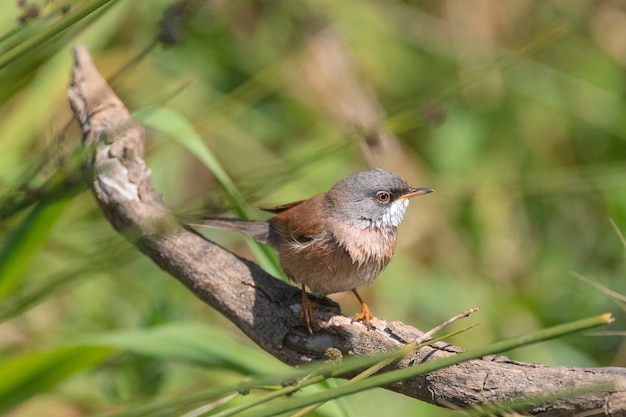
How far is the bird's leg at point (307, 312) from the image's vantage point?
3.21m

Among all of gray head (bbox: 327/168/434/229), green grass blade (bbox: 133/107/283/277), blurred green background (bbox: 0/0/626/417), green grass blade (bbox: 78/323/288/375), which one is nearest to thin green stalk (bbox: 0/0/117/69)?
green grass blade (bbox: 78/323/288/375)

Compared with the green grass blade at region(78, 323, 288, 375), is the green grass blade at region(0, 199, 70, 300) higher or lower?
higher

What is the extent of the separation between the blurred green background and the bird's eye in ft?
3.23

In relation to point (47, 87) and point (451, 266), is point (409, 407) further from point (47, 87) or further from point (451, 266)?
point (47, 87)

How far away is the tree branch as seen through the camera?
106 inches

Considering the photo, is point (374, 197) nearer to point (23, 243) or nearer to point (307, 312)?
point (307, 312)

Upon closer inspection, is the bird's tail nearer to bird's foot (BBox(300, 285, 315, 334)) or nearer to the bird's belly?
the bird's belly

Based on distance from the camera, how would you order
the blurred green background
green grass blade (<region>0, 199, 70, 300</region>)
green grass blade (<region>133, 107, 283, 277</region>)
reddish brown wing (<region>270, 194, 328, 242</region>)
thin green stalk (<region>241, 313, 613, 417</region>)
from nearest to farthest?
1. thin green stalk (<region>241, 313, 613, 417</region>)
2. green grass blade (<region>0, 199, 70, 300</region>)
3. green grass blade (<region>133, 107, 283, 277</region>)
4. reddish brown wing (<region>270, 194, 328, 242</region>)
5. the blurred green background

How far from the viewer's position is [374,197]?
3.86 m

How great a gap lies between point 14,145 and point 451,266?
122 inches

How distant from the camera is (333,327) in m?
3.17

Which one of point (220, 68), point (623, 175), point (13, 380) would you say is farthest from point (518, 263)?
point (13, 380)

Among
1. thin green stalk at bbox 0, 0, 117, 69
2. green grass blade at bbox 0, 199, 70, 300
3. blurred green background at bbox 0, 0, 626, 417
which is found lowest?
blurred green background at bbox 0, 0, 626, 417

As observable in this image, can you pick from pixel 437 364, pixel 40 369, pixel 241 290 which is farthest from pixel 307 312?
pixel 437 364
